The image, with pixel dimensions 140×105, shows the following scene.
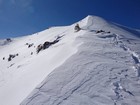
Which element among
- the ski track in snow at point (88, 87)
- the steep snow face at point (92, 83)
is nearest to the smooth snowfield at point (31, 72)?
the steep snow face at point (92, 83)

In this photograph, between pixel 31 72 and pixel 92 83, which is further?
pixel 31 72

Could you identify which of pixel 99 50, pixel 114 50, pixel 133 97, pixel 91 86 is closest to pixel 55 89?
pixel 91 86

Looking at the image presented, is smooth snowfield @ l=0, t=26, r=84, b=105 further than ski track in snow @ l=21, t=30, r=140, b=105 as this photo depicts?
Yes

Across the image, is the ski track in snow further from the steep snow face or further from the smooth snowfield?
the smooth snowfield

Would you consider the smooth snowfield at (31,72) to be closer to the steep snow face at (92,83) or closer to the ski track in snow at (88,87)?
the steep snow face at (92,83)

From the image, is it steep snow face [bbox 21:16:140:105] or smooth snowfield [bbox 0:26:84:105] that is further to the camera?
smooth snowfield [bbox 0:26:84:105]

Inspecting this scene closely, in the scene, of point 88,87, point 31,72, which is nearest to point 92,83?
point 88,87

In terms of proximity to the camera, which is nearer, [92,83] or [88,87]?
[88,87]

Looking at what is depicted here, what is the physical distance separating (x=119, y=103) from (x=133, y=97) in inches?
31.6

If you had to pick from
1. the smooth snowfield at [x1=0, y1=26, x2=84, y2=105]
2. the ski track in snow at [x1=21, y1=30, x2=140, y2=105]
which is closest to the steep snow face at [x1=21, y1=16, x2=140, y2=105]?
the ski track in snow at [x1=21, y1=30, x2=140, y2=105]

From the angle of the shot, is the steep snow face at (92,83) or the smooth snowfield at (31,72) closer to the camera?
the steep snow face at (92,83)

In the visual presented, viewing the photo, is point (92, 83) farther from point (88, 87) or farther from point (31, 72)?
point (31, 72)

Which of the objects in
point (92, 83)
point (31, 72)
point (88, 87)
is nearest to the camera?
point (88, 87)

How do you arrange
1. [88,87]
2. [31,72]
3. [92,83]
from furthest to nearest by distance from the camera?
[31,72], [92,83], [88,87]
